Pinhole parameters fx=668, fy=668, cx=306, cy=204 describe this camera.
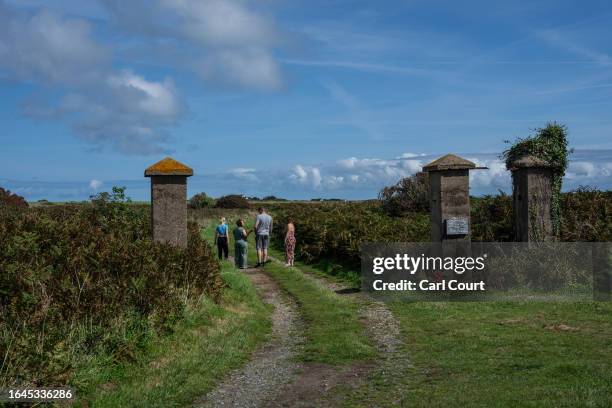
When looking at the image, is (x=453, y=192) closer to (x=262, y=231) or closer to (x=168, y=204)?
(x=168, y=204)

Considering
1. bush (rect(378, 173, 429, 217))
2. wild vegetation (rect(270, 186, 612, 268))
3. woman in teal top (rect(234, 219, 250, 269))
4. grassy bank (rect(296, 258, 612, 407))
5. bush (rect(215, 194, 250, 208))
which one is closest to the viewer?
grassy bank (rect(296, 258, 612, 407))

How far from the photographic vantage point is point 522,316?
12297 mm

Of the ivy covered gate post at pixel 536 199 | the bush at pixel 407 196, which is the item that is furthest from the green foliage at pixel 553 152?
the bush at pixel 407 196

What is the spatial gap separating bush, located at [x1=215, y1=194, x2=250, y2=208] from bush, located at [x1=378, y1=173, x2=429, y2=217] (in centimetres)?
3326

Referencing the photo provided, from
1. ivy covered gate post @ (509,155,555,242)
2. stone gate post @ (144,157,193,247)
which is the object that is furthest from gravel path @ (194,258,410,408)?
ivy covered gate post @ (509,155,555,242)

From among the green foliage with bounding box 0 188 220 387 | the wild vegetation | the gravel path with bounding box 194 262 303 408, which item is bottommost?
the gravel path with bounding box 194 262 303 408

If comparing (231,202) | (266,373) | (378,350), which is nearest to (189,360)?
(266,373)

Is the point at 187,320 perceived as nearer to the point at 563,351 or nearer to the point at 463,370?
the point at 463,370

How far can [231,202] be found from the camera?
6444 cm

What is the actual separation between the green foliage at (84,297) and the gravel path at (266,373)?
1.47 meters

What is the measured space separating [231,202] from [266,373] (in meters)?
56.3

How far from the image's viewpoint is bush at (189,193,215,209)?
2557 inches

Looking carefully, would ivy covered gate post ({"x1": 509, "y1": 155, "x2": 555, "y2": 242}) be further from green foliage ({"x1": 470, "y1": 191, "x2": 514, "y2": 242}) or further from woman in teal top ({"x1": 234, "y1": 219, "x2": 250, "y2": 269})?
woman in teal top ({"x1": 234, "y1": 219, "x2": 250, "y2": 269})

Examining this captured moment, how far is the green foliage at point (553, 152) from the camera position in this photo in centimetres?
1683
